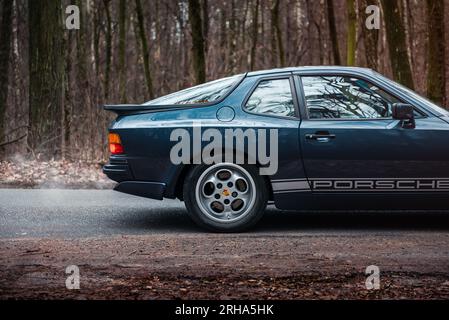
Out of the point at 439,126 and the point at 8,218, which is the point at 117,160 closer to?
the point at 8,218

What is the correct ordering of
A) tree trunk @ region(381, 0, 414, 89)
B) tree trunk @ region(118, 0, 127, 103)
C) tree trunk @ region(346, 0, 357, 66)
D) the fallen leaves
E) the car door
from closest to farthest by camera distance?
the car door < the fallen leaves < tree trunk @ region(381, 0, 414, 89) < tree trunk @ region(346, 0, 357, 66) < tree trunk @ region(118, 0, 127, 103)

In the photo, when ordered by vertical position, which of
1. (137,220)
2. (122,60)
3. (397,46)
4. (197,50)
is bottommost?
(137,220)

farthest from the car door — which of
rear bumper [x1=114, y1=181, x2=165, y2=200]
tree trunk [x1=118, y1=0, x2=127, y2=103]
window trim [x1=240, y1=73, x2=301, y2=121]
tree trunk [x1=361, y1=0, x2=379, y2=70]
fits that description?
tree trunk [x1=118, y1=0, x2=127, y2=103]

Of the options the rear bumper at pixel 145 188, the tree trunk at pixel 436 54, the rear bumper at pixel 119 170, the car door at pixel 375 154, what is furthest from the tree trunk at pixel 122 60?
the car door at pixel 375 154

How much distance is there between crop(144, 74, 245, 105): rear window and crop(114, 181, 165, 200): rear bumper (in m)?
0.84

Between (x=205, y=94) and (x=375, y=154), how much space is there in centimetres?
174

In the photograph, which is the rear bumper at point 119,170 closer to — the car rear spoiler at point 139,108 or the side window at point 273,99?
the car rear spoiler at point 139,108

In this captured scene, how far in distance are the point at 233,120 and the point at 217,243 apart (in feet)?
4.17

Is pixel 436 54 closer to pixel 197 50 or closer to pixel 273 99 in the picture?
pixel 197 50

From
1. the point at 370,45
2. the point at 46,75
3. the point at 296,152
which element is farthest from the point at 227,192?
the point at 370,45

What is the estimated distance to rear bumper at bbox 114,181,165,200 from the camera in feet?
21.7

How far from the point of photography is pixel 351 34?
15.5 m

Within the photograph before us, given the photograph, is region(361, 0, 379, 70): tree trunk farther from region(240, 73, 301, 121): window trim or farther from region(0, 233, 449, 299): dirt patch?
region(0, 233, 449, 299): dirt patch

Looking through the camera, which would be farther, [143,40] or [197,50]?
[143,40]
